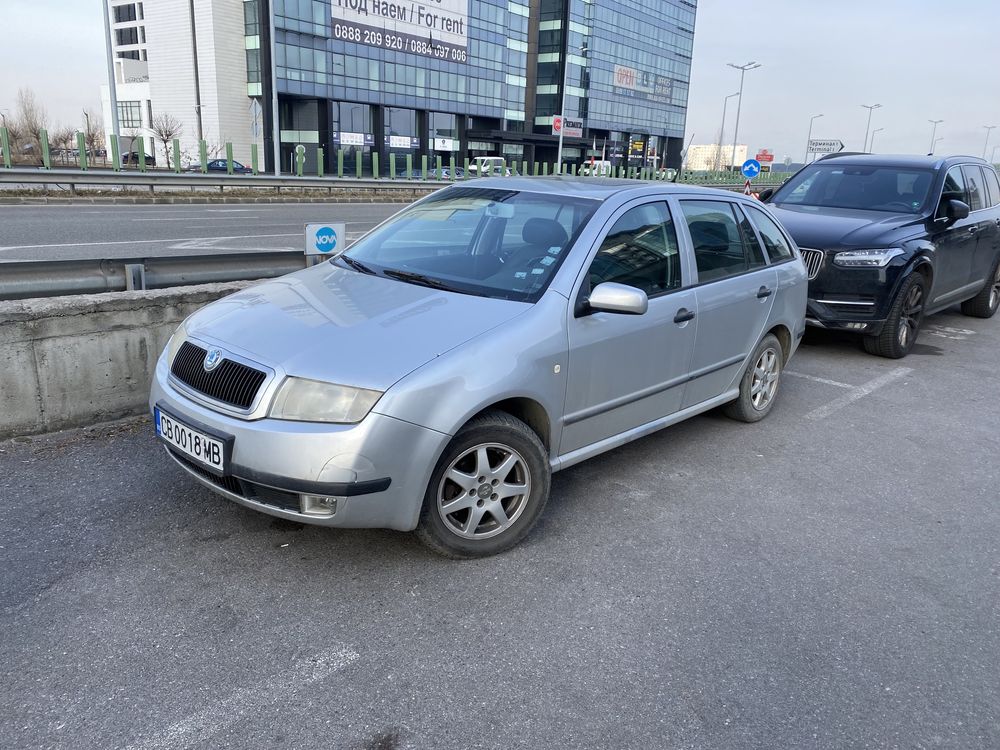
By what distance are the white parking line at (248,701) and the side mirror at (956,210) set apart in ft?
24.9

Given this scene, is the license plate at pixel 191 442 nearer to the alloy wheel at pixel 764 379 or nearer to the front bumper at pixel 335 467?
the front bumper at pixel 335 467

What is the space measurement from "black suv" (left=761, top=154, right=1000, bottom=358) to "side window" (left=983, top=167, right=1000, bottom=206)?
0.01 meters

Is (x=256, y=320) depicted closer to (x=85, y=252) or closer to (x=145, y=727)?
(x=145, y=727)

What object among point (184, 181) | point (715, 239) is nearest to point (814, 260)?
point (715, 239)

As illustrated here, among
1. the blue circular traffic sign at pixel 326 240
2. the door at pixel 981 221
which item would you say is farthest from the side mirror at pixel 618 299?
the door at pixel 981 221

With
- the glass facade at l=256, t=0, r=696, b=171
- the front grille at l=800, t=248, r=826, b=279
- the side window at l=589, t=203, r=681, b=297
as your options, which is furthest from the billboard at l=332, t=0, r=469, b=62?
the side window at l=589, t=203, r=681, b=297

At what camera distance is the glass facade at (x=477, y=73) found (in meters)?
58.4

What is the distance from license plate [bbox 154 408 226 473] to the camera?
10.0 ft

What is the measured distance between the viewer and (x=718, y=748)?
2.38 m

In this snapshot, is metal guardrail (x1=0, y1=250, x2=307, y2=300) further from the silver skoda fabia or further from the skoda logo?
the skoda logo

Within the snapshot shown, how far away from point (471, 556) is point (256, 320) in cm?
144

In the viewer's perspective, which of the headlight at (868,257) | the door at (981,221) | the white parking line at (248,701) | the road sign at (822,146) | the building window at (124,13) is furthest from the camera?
the building window at (124,13)

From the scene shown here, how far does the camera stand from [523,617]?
3020mm

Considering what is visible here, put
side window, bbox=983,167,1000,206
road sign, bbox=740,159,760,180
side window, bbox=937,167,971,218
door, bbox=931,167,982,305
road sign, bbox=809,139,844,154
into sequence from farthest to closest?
1. road sign, bbox=809,139,844,154
2. road sign, bbox=740,159,760,180
3. side window, bbox=983,167,1000,206
4. side window, bbox=937,167,971,218
5. door, bbox=931,167,982,305
